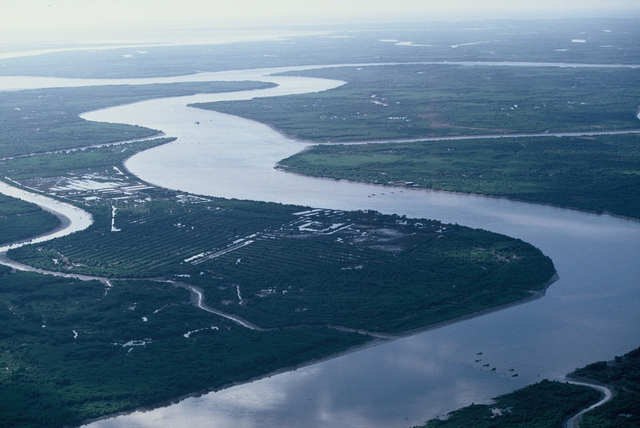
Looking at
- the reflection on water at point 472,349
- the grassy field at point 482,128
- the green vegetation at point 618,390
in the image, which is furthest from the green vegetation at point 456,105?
the green vegetation at point 618,390

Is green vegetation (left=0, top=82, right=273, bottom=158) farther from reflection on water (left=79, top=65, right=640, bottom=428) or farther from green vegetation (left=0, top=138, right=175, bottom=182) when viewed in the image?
reflection on water (left=79, top=65, right=640, bottom=428)

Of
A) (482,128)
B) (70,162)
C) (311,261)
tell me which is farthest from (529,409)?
(482,128)

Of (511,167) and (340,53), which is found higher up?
(340,53)

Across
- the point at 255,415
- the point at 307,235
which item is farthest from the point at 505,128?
the point at 255,415

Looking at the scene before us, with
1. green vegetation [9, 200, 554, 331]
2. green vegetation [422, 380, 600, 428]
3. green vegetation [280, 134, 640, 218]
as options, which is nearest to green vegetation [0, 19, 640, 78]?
green vegetation [280, 134, 640, 218]

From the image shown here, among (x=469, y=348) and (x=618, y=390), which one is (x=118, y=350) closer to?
(x=469, y=348)

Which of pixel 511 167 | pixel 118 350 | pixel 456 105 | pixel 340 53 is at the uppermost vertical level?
pixel 340 53

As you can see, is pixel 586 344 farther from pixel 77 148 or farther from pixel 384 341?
pixel 77 148
